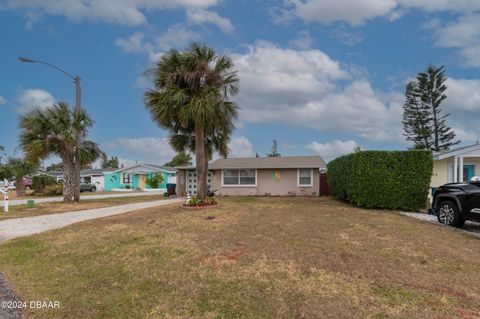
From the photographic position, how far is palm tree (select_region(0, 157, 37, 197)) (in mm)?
29297

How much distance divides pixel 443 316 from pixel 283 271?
213cm

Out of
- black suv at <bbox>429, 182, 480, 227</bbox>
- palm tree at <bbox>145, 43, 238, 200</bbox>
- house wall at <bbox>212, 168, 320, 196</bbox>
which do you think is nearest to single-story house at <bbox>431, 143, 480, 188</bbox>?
house wall at <bbox>212, 168, 320, 196</bbox>

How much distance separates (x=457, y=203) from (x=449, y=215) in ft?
1.56

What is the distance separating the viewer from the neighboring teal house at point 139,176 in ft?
137

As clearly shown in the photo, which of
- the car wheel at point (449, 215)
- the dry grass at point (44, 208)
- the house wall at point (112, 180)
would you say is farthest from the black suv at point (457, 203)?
the house wall at point (112, 180)

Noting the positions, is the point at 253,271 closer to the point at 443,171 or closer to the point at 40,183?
the point at 443,171

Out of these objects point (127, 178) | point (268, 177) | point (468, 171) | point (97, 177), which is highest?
point (468, 171)

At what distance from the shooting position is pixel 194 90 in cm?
1418

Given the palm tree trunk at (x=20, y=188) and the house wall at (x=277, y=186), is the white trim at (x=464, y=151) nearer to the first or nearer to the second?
the house wall at (x=277, y=186)

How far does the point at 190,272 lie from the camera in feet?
17.1

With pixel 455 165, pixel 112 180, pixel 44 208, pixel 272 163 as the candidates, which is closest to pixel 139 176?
pixel 112 180

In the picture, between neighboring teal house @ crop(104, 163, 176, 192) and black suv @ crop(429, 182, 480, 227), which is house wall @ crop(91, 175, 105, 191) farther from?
black suv @ crop(429, 182, 480, 227)

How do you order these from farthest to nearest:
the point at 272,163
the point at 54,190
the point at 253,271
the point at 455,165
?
the point at 54,190 → the point at 272,163 → the point at 455,165 → the point at 253,271

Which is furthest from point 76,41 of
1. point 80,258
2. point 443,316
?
point 443,316
